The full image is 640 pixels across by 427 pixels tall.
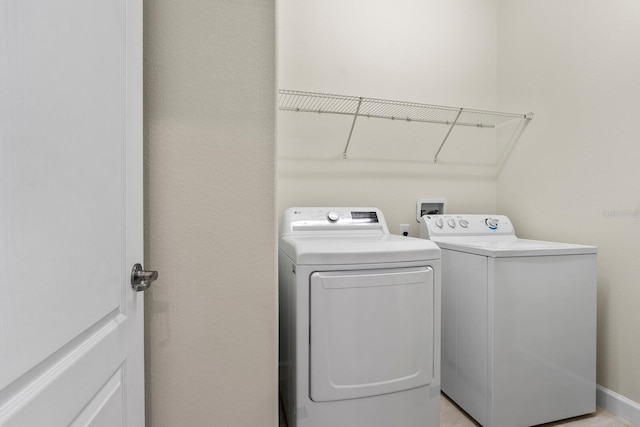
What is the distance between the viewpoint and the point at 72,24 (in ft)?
1.69

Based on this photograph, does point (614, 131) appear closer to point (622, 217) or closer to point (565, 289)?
point (622, 217)

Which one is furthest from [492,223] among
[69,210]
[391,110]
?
[69,210]

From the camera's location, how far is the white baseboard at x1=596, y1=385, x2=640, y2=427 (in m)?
1.55

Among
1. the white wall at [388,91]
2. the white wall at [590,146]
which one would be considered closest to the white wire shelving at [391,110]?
the white wall at [388,91]

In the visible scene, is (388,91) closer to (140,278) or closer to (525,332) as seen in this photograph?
(525,332)

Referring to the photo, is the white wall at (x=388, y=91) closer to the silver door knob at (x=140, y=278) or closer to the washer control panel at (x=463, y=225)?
the washer control panel at (x=463, y=225)

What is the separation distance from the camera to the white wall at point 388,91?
209cm

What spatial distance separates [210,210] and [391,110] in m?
1.71

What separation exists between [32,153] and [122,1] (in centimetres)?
51

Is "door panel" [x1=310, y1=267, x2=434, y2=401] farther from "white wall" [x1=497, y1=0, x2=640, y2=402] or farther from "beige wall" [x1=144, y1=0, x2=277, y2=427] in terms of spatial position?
"white wall" [x1=497, y1=0, x2=640, y2=402]

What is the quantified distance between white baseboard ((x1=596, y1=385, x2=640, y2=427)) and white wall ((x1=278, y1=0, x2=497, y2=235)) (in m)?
1.31

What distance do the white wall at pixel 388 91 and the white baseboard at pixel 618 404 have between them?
131cm

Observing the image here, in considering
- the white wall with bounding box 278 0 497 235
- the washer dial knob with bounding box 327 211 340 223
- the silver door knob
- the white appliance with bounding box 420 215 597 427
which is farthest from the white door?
the white appliance with bounding box 420 215 597 427

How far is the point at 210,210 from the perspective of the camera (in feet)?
3.03
